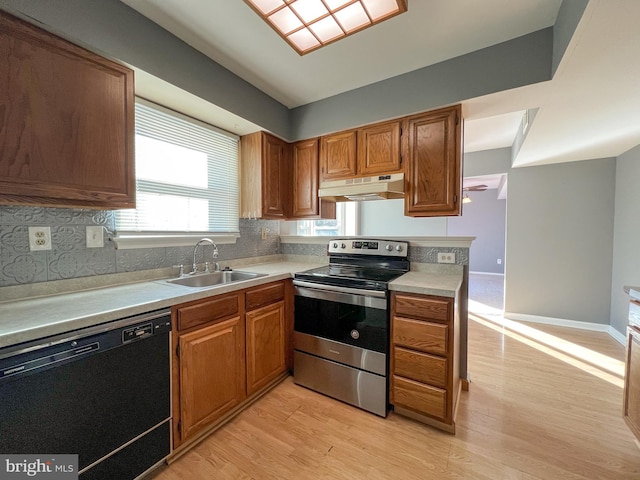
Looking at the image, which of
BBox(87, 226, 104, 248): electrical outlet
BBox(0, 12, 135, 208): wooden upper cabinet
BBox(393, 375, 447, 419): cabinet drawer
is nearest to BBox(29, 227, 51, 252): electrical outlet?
BBox(87, 226, 104, 248): electrical outlet

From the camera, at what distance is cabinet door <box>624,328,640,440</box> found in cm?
148

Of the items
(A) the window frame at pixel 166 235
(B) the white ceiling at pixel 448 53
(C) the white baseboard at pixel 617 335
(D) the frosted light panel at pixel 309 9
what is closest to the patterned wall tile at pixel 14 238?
(A) the window frame at pixel 166 235

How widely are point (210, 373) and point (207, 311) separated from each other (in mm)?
393

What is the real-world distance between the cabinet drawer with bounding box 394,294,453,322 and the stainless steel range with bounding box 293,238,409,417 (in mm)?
95

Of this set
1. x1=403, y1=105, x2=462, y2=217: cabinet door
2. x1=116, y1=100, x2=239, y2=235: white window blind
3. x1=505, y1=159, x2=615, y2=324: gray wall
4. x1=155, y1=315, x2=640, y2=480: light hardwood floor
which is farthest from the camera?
x1=505, y1=159, x2=615, y2=324: gray wall

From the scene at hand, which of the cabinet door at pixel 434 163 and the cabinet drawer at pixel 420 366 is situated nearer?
the cabinet drawer at pixel 420 366

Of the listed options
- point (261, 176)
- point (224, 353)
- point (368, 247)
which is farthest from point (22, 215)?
point (368, 247)

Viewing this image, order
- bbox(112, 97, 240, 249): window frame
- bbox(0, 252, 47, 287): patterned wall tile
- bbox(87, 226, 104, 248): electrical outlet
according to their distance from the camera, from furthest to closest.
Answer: bbox(112, 97, 240, 249): window frame
bbox(87, 226, 104, 248): electrical outlet
bbox(0, 252, 47, 287): patterned wall tile

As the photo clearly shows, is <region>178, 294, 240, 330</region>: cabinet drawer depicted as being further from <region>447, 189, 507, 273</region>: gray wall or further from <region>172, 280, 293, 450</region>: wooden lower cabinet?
<region>447, 189, 507, 273</region>: gray wall

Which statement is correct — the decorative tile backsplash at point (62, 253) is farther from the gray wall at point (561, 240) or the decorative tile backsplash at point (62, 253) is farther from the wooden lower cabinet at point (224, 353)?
the gray wall at point (561, 240)

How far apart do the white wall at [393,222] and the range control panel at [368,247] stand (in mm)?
2074

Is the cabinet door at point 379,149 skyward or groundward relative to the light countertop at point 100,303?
skyward

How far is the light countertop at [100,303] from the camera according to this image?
990 millimetres

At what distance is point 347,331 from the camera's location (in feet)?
6.38
